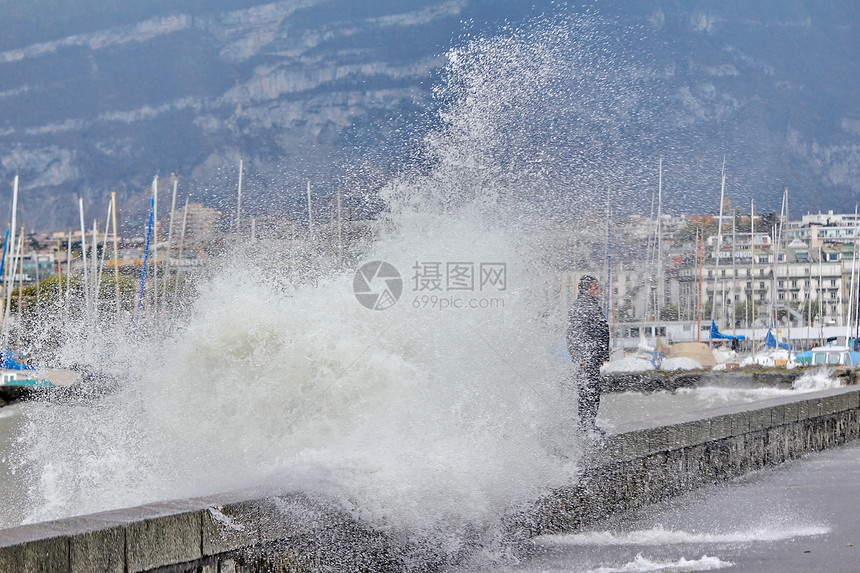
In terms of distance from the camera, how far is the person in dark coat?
787 cm

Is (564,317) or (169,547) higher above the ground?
(564,317)

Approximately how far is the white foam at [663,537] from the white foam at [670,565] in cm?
47

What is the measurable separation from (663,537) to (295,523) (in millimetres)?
3188

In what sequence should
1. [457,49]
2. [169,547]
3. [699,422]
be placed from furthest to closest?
[457,49]
[699,422]
[169,547]

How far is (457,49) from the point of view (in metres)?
10.8

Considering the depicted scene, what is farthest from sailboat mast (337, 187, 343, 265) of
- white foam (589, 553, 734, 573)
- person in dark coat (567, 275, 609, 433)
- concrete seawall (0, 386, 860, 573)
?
white foam (589, 553, 734, 573)

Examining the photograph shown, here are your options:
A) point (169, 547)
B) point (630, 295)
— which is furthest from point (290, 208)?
point (630, 295)

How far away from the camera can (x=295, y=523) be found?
572 cm

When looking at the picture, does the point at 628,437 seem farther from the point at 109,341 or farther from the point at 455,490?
the point at 109,341

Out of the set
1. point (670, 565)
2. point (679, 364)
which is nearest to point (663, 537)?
point (670, 565)

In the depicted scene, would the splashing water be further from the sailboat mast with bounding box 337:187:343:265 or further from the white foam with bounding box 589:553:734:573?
the white foam with bounding box 589:553:734:573

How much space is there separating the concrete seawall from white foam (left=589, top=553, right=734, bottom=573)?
2.59 ft

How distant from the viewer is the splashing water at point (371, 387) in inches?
257

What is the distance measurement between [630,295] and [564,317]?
4307 cm
